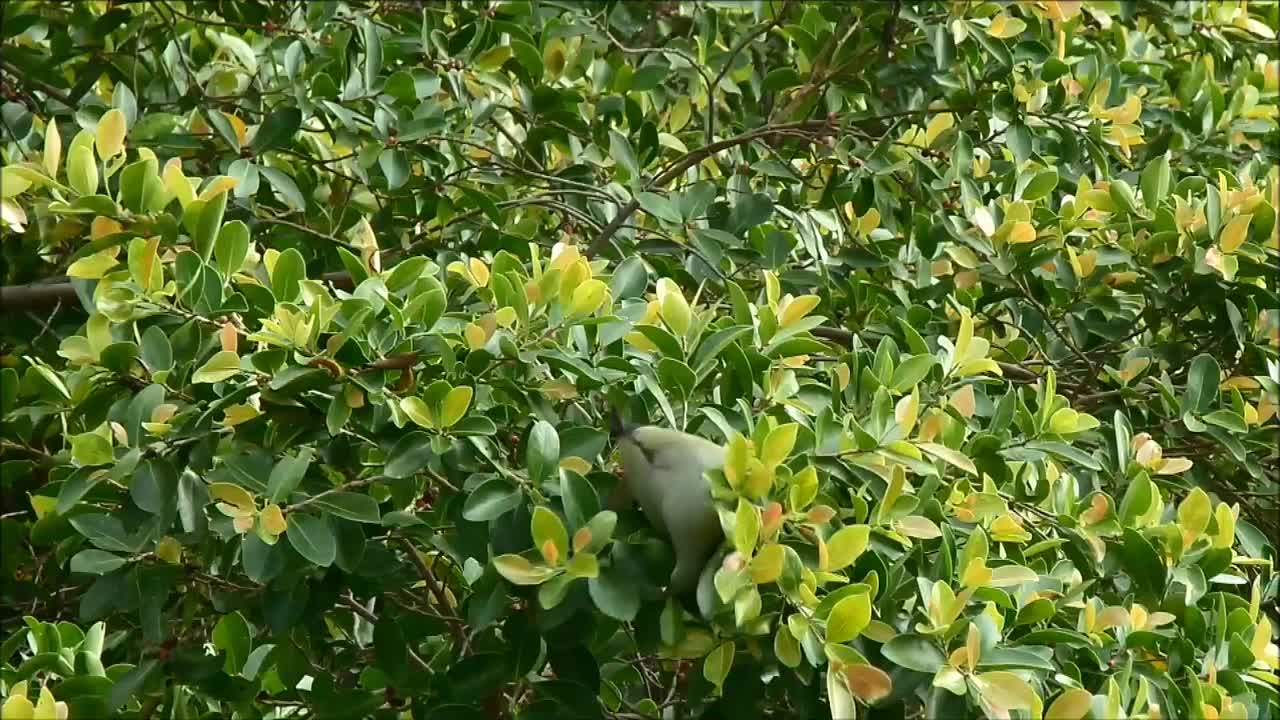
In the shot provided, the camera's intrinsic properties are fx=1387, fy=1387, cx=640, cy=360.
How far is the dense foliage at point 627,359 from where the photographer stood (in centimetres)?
129

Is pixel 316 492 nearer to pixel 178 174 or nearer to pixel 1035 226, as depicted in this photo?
pixel 178 174

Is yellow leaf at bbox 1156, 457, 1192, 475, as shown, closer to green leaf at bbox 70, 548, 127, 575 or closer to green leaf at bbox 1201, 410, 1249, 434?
green leaf at bbox 1201, 410, 1249, 434

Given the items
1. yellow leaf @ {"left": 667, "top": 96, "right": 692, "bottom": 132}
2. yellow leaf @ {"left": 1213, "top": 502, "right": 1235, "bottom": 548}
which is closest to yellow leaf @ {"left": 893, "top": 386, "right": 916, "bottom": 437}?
yellow leaf @ {"left": 1213, "top": 502, "right": 1235, "bottom": 548}

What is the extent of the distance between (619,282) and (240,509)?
531 millimetres

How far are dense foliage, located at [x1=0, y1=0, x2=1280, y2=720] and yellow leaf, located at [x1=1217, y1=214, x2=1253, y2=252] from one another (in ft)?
0.08

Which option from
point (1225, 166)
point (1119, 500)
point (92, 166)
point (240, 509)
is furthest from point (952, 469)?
point (1225, 166)

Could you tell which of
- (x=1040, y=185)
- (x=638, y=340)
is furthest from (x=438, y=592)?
(x=1040, y=185)

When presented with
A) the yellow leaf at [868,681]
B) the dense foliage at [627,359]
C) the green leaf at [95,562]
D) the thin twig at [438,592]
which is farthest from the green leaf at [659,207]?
the yellow leaf at [868,681]

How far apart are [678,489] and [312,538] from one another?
37cm

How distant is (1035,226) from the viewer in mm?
2070

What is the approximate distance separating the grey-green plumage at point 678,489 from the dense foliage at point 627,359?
0.04m

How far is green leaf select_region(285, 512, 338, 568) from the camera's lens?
131cm

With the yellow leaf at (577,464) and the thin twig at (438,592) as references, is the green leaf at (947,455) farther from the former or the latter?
the thin twig at (438,592)

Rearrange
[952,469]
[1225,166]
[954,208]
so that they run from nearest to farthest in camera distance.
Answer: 1. [952,469]
2. [954,208]
3. [1225,166]
